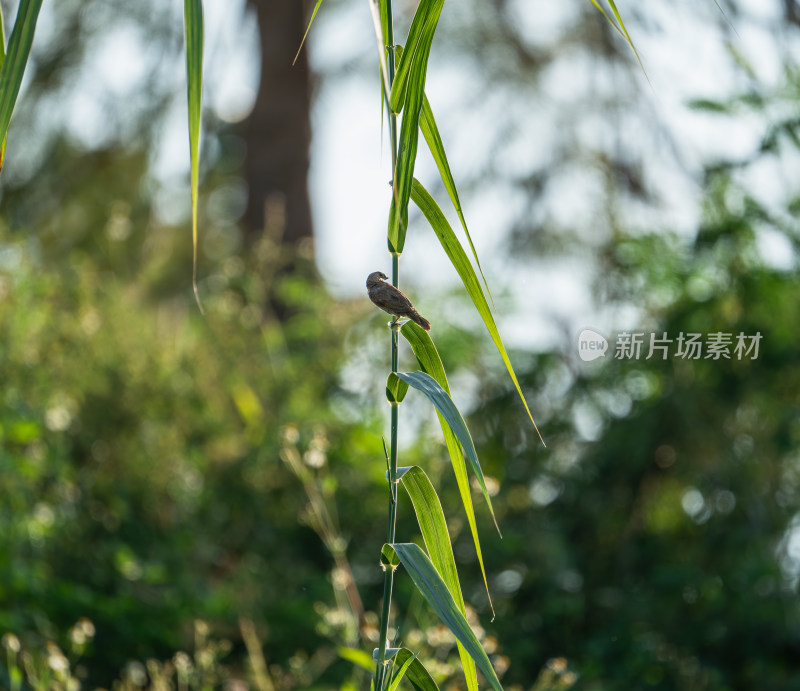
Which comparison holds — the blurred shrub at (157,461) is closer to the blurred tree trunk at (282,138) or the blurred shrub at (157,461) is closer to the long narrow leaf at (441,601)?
the blurred tree trunk at (282,138)

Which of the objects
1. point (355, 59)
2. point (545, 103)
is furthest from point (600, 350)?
point (355, 59)

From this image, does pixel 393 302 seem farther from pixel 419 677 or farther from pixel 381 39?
pixel 419 677

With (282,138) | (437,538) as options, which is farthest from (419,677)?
(282,138)

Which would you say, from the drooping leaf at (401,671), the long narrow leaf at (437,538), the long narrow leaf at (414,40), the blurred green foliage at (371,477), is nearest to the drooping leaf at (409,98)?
the long narrow leaf at (414,40)

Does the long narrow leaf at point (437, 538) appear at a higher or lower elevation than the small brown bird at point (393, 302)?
lower

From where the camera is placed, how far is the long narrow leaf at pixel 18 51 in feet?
2.69

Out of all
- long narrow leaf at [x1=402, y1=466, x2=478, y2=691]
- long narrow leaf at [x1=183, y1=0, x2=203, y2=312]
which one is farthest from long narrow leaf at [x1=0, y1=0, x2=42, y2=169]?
long narrow leaf at [x1=402, y1=466, x2=478, y2=691]

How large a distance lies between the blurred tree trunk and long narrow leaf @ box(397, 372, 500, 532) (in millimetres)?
4589

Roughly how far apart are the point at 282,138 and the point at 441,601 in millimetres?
4969

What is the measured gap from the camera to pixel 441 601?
899 mm

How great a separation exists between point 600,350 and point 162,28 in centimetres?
297

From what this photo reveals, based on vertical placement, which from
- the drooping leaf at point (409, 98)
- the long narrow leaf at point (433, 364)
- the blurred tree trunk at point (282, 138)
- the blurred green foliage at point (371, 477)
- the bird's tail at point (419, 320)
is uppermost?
the drooping leaf at point (409, 98)

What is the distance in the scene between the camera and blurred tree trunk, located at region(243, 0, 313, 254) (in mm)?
5512

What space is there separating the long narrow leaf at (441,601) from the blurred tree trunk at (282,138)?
4.63m
